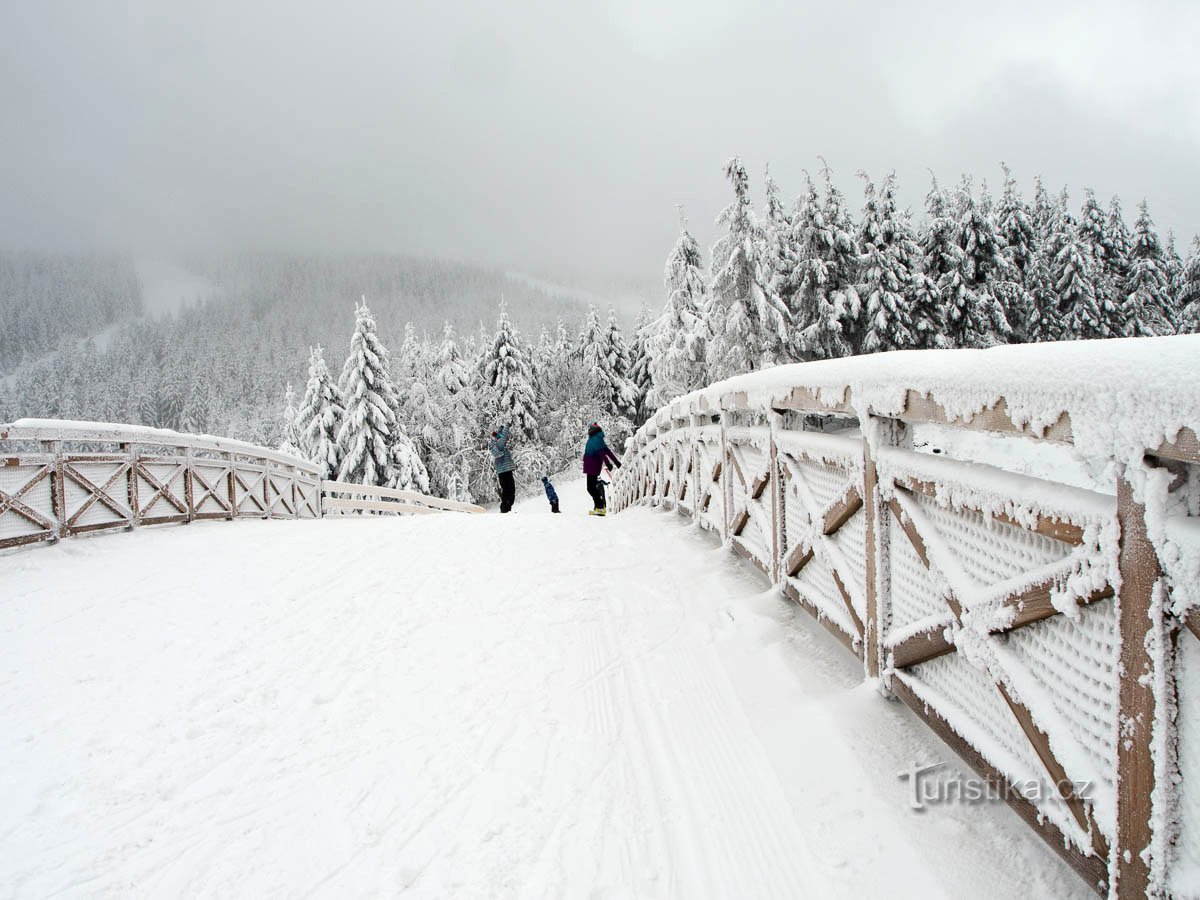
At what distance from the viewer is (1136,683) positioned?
1504 mm

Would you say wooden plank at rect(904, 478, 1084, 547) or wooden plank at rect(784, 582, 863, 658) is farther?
wooden plank at rect(784, 582, 863, 658)

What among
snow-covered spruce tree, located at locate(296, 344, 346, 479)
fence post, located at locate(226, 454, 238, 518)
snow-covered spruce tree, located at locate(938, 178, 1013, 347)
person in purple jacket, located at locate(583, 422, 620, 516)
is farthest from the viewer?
snow-covered spruce tree, located at locate(938, 178, 1013, 347)

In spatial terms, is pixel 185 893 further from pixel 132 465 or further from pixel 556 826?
pixel 132 465

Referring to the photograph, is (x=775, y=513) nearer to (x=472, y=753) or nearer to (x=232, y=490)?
(x=472, y=753)

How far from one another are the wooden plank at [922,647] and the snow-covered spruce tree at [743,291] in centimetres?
2076

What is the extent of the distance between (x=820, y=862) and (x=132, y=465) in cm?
1077

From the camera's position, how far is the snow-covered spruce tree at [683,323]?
27000 mm

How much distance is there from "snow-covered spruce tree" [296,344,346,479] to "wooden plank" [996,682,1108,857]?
1095 inches

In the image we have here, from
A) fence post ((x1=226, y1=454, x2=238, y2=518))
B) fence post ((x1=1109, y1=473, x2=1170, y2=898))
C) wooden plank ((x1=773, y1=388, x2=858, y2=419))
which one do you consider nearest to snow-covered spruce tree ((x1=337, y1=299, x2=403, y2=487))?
fence post ((x1=226, y1=454, x2=238, y2=518))

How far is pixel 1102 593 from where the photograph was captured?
1.61 meters

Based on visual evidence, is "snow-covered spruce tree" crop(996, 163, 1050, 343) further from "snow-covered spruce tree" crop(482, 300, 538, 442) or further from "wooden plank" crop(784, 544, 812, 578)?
"wooden plank" crop(784, 544, 812, 578)

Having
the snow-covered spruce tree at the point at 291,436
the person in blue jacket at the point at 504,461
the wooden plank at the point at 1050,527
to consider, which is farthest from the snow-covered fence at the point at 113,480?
the snow-covered spruce tree at the point at 291,436

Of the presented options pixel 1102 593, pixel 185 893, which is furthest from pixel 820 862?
pixel 185 893

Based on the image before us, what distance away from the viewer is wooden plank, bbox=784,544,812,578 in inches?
154
